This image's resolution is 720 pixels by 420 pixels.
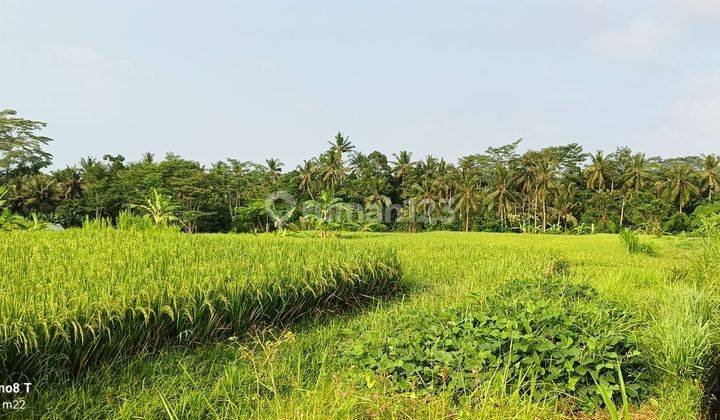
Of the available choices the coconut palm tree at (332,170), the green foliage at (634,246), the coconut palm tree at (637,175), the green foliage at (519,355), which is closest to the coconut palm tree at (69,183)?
the coconut palm tree at (332,170)

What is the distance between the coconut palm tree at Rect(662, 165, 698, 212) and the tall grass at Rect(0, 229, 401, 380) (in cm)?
4521

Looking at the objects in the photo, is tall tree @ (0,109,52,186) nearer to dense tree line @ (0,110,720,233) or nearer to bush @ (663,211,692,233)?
dense tree line @ (0,110,720,233)

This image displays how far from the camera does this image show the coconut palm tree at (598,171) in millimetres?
45531

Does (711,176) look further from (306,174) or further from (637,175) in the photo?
(306,174)

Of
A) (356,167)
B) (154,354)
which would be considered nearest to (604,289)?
(154,354)

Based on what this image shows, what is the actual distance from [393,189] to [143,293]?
48.3 meters

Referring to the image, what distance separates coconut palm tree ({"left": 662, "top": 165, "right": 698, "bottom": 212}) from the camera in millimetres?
42594

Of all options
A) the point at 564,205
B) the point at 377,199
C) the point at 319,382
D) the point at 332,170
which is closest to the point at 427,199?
the point at 377,199

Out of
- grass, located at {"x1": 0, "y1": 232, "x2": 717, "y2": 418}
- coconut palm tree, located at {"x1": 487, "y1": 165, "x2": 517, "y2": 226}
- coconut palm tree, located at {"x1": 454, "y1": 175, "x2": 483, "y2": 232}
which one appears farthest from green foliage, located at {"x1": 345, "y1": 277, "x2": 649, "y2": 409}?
coconut palm tree, located at {"x1": 487, "y1": 165, "x2": 517, "y2": 226}

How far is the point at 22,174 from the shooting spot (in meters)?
36.5

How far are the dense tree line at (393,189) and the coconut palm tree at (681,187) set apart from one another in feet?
0.40

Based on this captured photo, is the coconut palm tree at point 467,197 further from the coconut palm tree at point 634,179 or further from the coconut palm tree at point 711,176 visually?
the coconut palm tree at point 711,176

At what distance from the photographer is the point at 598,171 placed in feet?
150

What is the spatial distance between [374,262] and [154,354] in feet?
11.9
